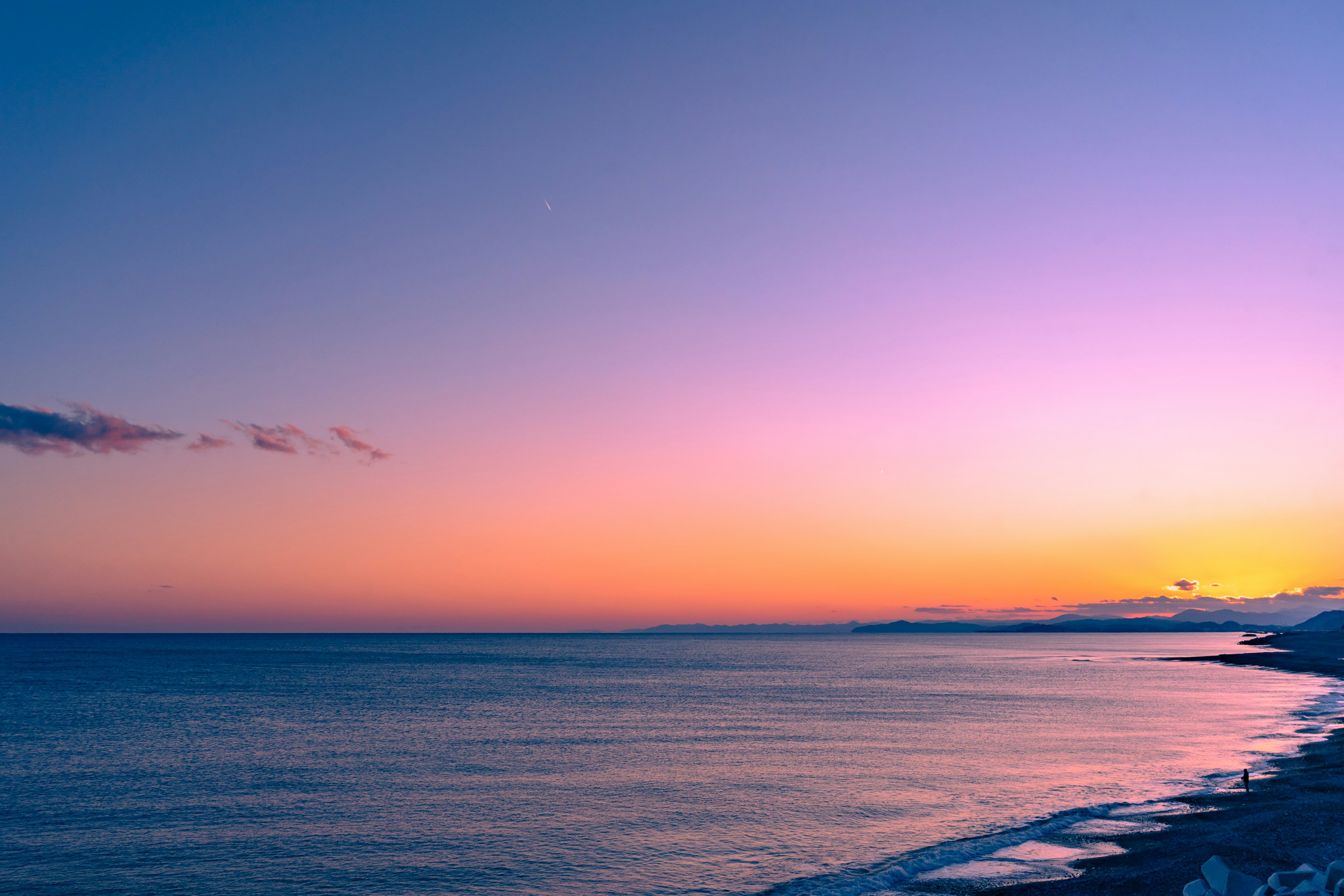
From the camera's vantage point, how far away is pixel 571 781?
33.8m

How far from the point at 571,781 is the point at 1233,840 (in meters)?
22.9

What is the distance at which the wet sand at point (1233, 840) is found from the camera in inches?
719

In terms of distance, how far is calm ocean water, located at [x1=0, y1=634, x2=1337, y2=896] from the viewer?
2173 cm

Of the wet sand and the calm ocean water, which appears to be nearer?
the wet sand

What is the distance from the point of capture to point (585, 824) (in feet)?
86.4

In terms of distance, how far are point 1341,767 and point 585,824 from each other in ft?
93.8

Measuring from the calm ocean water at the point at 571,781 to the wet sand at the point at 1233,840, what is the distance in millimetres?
2872

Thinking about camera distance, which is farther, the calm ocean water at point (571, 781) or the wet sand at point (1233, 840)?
the calm ocean water at point (571, 781)

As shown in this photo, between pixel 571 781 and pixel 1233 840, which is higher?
pixel 1233 840

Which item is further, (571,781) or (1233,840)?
(571,781)

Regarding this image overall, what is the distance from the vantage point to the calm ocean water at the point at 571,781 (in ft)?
71.3

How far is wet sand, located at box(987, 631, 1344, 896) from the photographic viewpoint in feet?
59.9

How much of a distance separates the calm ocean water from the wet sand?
287 centimetres

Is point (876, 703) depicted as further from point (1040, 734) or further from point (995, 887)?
point (995, 887)
